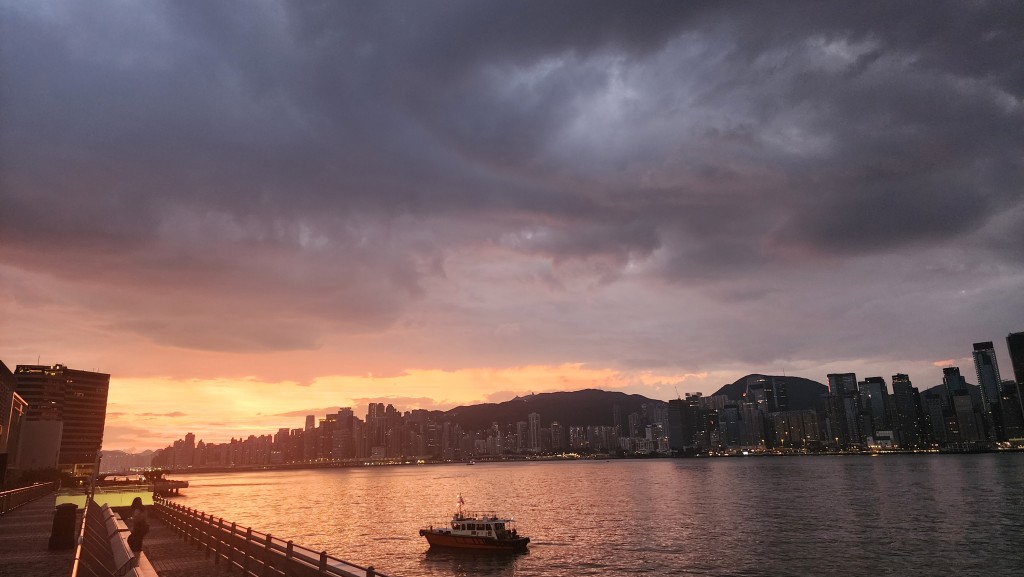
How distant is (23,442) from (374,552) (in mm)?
156155

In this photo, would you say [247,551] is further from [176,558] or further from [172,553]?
[172,553]

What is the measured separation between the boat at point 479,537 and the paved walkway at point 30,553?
44091 millimetres

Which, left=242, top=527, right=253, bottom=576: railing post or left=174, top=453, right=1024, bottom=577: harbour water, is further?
left=174, top=453, right=1024, bottom=577: harbour water

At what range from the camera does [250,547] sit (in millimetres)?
19281

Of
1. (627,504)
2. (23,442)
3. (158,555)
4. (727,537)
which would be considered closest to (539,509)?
(627,504)

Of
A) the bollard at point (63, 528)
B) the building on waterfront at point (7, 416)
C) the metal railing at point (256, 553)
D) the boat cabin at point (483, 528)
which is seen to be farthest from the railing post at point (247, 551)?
the building on waterfront at point (7, 416)

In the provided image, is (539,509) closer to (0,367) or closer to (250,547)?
(250,547)

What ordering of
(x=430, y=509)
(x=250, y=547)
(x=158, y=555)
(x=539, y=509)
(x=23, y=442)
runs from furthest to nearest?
(x=23, y=442) < (x=430, y=509) < (x=539, y=509) < (x=158, y=555) < (x=250, y=547)

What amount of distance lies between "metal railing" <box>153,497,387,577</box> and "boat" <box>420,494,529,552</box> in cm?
4235

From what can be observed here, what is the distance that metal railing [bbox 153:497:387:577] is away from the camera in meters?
14.0

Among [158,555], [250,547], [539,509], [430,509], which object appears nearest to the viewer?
[250,547]

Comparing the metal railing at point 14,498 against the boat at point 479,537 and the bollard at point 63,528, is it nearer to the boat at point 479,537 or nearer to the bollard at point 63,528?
the bollard at point 63,528

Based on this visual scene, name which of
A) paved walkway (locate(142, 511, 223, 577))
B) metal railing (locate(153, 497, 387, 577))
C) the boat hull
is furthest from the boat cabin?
metal railing (locate(153, 497, 387, 577))

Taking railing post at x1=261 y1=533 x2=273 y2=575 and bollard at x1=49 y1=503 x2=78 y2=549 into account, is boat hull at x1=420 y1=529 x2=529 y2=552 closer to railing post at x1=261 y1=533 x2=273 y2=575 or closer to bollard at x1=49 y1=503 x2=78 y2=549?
bollard at x1=49 y1=503 x2=78 y2=549
